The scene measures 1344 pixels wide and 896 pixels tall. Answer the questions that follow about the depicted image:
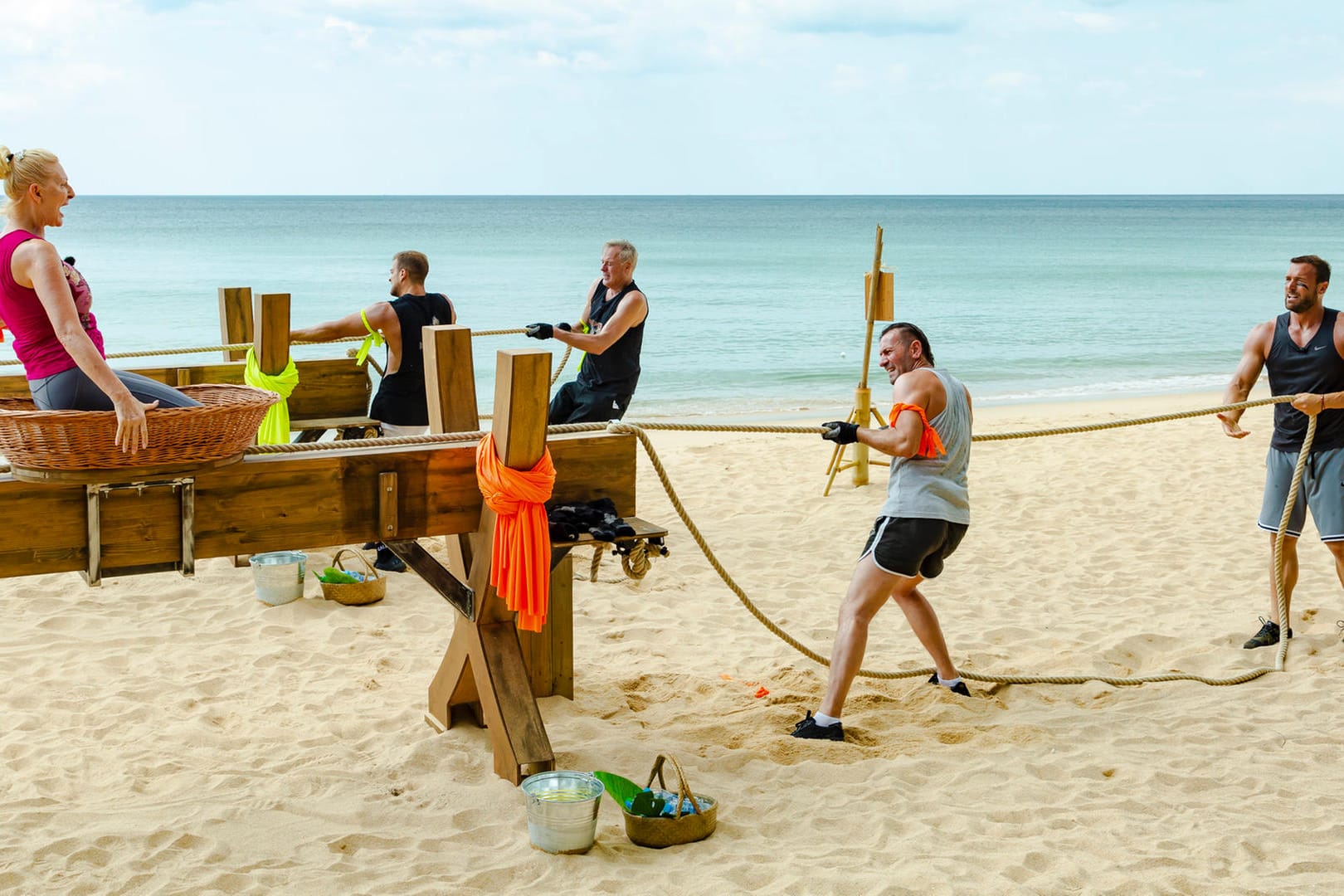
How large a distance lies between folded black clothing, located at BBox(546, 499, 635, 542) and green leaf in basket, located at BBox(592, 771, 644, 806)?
0.77 metres

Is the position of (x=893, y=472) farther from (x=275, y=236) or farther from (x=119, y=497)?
(x=275, y=236)

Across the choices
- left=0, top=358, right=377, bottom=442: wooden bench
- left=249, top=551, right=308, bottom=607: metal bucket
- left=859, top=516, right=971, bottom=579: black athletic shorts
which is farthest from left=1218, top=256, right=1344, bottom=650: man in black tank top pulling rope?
left=0, top=358, right=377, bottom=442: wooden bench

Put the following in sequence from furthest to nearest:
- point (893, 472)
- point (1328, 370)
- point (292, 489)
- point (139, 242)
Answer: point (139, 242) < point (1328, 370) < point (893, 472) < point (292, 489)

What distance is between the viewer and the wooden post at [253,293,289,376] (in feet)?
21.0

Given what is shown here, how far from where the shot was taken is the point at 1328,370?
5.21 m

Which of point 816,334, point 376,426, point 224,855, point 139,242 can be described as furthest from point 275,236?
point 224,855

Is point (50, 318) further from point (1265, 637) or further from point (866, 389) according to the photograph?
point (866, 389)

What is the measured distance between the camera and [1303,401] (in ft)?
16.9

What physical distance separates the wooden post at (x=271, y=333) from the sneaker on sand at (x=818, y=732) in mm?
3672

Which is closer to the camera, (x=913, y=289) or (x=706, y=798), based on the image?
(x=706, y=798)

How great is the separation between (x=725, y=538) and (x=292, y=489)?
14.3 feet

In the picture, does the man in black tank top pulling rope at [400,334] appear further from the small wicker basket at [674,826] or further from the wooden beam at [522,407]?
the small wicker basket at [674,826]

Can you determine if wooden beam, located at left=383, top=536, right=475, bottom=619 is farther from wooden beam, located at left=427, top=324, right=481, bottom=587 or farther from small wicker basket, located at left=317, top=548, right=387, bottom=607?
small wicker basket, located at left=317, top=548, right=387, bottom=607

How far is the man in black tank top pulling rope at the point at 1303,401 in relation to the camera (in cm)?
519
